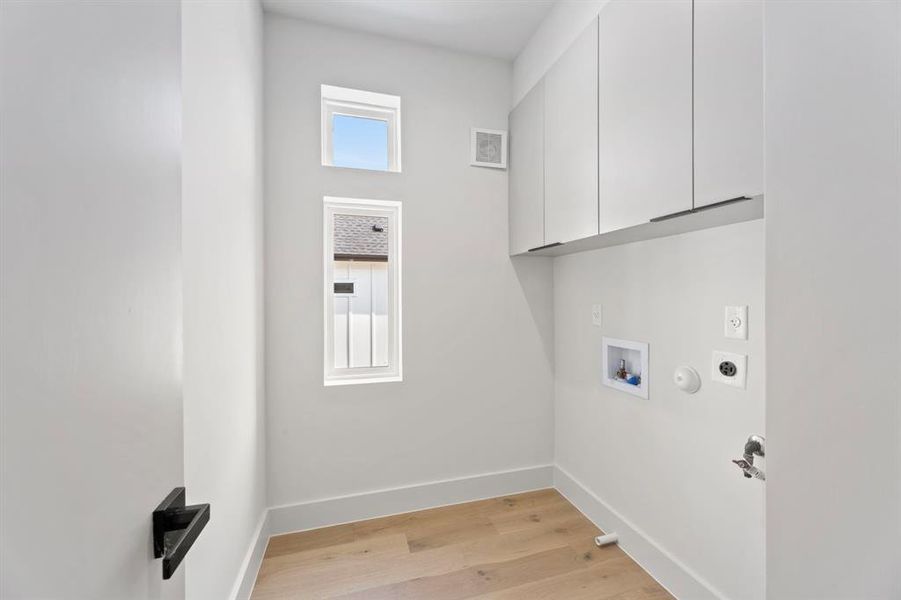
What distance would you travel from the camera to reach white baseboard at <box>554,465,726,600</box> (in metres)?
1.47

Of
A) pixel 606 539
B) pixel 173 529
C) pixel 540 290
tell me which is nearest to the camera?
pixel 173 529

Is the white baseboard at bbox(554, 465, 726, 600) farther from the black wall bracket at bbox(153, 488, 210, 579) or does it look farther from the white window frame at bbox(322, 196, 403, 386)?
the black wall bracket at bbox(153, 488, 210, 579)

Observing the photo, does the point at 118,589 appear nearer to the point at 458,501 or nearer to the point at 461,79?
the point at 458,501

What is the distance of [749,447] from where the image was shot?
1.13 metres

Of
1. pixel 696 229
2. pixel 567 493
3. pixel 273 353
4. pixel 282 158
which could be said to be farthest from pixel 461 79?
pixel 567 493

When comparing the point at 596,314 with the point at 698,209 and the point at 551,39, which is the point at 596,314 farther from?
the point at 551,39

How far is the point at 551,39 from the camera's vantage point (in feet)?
6.66

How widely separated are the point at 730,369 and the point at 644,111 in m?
0.99

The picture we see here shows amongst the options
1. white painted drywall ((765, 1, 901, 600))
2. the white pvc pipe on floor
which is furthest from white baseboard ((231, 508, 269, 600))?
white painted drywall ((765, 1, 901, 600))

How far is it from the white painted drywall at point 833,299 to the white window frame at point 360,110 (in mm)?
1987

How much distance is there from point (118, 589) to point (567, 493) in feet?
7.70

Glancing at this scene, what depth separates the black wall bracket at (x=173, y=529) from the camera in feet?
1.70

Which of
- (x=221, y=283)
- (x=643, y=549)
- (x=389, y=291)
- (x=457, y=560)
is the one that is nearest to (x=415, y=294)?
(x=389, y=291)

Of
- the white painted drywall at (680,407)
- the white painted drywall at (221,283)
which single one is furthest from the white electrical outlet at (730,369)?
the white painted drywall at (221,283)
